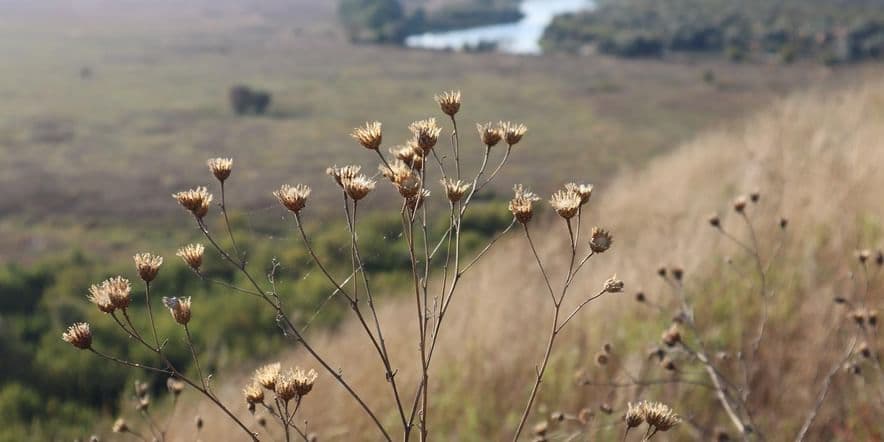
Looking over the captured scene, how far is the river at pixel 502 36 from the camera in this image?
39.4 m

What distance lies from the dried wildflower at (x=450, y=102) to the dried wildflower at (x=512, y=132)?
0.31ft

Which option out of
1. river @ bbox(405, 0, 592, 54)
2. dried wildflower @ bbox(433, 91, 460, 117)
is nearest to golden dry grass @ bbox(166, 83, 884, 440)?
dried wildflower @ bbox(433, 91, 460, 117)

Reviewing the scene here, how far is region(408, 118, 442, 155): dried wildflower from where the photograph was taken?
1.22 m

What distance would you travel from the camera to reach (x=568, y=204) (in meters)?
1.20

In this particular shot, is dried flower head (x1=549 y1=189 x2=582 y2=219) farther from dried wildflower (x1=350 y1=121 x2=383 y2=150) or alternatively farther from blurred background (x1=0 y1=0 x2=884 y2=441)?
blurred background (x1=0 y1=0 x2=884 y2=441)

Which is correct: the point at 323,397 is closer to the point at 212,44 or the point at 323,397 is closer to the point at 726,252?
the point at 726,252

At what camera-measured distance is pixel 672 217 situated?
19.4ft

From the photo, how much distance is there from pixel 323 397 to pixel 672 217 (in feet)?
11.3

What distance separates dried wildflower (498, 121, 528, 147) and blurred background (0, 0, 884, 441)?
416mm

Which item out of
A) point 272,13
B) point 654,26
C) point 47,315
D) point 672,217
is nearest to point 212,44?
point 272,13

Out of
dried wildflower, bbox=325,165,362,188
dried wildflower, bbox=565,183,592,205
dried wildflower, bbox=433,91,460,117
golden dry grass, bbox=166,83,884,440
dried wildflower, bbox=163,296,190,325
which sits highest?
dried wildflower, bbox=433,91,460,117

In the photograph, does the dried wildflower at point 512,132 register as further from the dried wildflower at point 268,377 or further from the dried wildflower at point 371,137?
the dried wildflower at point 268,377

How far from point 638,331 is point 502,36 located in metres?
42.0

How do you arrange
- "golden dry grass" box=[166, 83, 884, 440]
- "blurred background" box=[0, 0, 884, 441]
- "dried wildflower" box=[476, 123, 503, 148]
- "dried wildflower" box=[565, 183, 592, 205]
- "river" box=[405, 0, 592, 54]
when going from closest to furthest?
"dried wildflower" box=[565, 183, 592, 205]
"dried wildflower" box=[476, 123, 503, 148]
"golden dry grass" box=[166, 83, 884, 440]
"blurred background" box=[0, 0, 884, 441]
"river" box=[405, 0, 592, 54]
